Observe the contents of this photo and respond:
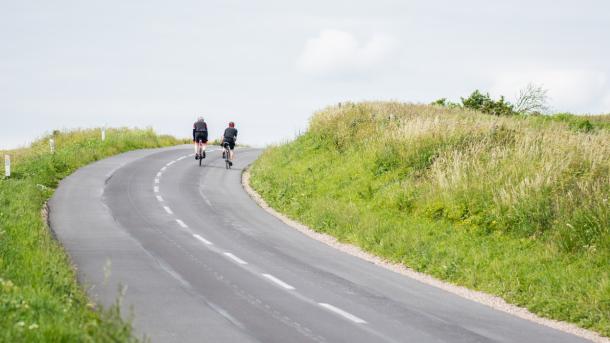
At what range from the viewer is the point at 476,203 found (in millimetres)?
16297

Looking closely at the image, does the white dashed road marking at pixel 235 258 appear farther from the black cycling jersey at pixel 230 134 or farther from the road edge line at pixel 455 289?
the black cycling jersey at pixel 230 134

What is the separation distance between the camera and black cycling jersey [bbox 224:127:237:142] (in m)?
31.5

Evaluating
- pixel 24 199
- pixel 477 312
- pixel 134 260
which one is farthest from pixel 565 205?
pixel 24 199

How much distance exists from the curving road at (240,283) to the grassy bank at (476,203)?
108 centimetres

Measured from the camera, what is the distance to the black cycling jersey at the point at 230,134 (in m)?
31.5

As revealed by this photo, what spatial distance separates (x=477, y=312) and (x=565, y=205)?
4613 millimetres

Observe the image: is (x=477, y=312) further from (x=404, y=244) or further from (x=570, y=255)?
(x=404, y=244)

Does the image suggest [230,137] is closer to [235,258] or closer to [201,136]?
[201,136]

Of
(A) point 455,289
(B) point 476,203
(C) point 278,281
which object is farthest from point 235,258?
(B) point 476,203

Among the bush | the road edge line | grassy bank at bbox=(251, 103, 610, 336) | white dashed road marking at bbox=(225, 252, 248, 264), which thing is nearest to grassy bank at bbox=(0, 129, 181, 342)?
white dashed road marking at bbox=(225, 252, 248, 264)

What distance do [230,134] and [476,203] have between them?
17.3 m

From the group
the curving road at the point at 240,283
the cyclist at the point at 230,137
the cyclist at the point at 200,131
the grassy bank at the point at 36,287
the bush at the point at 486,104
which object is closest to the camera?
the grassy bank at the point at 36,287

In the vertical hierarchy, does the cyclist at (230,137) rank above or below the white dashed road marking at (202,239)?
above

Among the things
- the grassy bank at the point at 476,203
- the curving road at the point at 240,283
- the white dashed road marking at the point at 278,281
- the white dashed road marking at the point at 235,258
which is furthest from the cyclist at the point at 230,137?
the white dashed road marking at the point at 278,281
